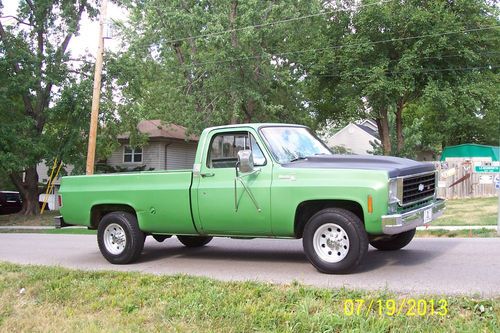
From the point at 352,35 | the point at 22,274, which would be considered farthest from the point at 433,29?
the point at 22,274

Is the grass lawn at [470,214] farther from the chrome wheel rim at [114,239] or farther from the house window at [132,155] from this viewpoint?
the house window at [132,155]

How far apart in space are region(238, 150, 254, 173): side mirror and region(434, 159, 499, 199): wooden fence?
18.5m

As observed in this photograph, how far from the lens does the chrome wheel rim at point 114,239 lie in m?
8.69

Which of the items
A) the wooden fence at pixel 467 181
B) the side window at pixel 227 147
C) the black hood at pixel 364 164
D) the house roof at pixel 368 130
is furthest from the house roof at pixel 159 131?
the house roof at pixel 368 130

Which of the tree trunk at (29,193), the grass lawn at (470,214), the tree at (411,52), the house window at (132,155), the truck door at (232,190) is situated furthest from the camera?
the house window at (132,155)

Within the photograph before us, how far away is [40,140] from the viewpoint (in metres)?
24.0

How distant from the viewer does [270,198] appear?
23.6ft

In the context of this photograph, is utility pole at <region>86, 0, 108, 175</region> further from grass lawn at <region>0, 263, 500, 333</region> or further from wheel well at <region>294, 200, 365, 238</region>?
wheel well at <region>294, 200, 365, 238</region>

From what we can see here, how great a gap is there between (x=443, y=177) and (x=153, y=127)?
17.8 metres

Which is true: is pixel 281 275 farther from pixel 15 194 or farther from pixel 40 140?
pixel 15 194

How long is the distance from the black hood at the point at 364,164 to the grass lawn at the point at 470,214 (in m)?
7.66

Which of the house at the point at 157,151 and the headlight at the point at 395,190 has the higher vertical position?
the house at the point at 157,151

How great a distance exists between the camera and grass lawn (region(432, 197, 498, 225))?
565 inches
